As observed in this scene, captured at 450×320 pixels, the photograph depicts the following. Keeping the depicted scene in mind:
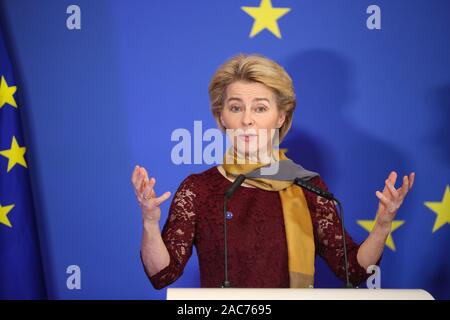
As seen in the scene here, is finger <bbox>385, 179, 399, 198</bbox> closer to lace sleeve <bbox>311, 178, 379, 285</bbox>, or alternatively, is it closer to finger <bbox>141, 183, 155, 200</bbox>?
lace sleeve <bbox>311, 178, 379, 285</bbox>

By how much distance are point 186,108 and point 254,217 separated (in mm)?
729

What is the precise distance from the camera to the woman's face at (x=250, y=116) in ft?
7.72

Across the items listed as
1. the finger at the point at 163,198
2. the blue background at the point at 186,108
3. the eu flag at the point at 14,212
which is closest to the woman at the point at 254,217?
the finger at the point at 163,198

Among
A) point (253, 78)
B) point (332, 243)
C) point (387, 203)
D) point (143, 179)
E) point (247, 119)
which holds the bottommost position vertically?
point (332, 243)

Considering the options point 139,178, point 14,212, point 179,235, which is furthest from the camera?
point 14,212

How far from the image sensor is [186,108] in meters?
2.79

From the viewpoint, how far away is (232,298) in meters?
1.39

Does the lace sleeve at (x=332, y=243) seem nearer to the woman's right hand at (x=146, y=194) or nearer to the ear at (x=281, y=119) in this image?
the ear at (x=281, y=119)

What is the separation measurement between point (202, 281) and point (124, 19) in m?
1.19

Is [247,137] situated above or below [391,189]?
above

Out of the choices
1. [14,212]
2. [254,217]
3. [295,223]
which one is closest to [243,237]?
[254,217]

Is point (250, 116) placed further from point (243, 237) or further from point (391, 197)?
point (391, 197)

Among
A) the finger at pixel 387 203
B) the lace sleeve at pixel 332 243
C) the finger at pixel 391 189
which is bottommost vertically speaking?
the lace sleeve at pixel 332 243

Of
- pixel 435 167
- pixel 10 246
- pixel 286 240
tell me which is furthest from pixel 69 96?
pixel 435 167
